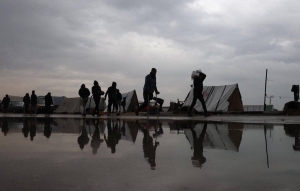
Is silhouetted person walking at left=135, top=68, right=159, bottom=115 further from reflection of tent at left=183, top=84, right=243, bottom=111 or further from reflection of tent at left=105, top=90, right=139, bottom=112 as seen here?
reflection of tent at left=105, top=90, right=139, bottom=112

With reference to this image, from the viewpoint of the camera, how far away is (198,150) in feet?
11.9

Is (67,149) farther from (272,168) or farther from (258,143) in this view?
(258,143)

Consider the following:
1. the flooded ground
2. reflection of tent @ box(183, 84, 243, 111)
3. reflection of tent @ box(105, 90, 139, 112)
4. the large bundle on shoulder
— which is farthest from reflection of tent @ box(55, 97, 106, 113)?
the flooded ground

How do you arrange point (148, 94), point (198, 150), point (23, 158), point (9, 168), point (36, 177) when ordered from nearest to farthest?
point (36, 177) < point (9, 168) < point (23, 158) < point (198, 150) < point (148, 94)

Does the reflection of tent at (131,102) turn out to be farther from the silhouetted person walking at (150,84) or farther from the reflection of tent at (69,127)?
the reflection of tent at (69,127)

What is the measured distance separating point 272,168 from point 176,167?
0.82 m

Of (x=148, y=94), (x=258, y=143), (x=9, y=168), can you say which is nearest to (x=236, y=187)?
(x=9, y=168)

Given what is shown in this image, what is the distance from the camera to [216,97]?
2561 cm

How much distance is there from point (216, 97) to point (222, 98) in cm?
58

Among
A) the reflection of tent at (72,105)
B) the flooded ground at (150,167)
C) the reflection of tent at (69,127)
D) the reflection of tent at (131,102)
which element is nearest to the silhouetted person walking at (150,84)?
the reflection of tent at (69,127)

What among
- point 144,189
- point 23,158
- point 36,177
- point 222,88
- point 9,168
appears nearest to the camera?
point 144,189

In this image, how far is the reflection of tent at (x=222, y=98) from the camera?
81.5 ft

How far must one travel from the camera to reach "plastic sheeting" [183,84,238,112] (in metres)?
24.9

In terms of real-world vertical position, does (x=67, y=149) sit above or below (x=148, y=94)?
below
